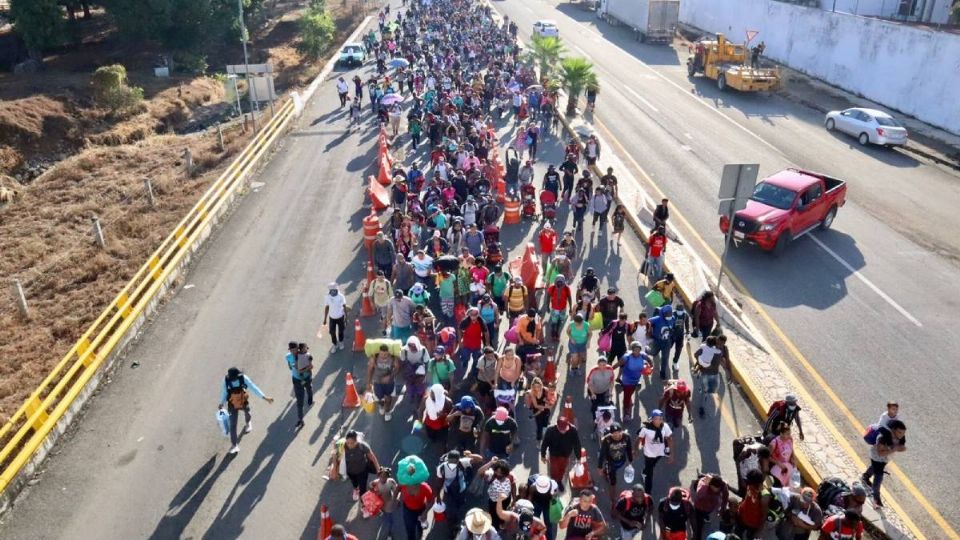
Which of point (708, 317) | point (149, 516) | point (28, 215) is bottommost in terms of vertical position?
point (28, 215)

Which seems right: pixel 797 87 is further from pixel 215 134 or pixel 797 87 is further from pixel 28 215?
pixel 28 215

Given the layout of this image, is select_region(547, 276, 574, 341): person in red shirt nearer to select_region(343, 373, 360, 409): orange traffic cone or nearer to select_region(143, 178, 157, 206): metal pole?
select_region(343, 373, 360, 409): orange traffic cone

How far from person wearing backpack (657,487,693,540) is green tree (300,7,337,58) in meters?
45.8

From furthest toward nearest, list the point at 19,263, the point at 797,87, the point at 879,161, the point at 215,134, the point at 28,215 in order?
the point at 797,87 → the point at 215,134 → the point at 879,161 → the point at 28,215 → the point at 19,263

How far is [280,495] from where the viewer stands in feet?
32.0

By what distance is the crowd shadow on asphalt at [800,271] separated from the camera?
15531 mm

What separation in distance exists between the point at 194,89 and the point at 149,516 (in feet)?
121

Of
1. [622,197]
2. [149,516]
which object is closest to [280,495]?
[149,516]

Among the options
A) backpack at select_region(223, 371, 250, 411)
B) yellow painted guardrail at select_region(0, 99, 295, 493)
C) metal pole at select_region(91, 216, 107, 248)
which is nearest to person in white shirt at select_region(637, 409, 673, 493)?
backpack at select_region(223, 371, 250, 411)

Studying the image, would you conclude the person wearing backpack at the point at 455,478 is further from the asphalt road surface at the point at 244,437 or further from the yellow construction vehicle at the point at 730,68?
the yellow construction vehicle at the point at 730,68

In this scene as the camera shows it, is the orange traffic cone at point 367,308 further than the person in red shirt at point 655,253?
No

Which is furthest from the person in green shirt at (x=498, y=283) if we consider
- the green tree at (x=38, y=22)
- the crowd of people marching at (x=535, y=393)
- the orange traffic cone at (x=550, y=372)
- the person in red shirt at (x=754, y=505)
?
the green tree at (x=38, y=22)

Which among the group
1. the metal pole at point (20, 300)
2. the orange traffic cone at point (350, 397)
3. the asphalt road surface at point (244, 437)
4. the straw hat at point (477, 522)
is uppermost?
the straw hat at point (477, 522)

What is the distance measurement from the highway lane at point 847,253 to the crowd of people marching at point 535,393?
2.38m
